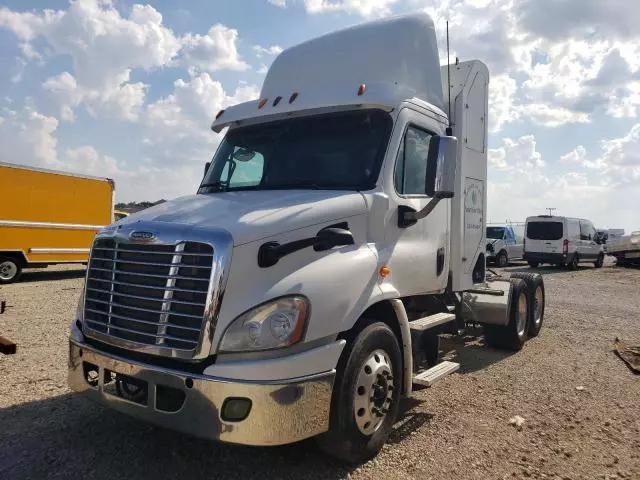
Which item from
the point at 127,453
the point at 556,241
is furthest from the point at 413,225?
the point at 556,241

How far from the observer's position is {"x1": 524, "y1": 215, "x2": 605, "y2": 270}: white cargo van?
2338cm

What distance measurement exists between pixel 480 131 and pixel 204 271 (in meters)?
4.77

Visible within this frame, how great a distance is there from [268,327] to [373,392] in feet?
3.66

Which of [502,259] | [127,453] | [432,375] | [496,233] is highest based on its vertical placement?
[496,233]

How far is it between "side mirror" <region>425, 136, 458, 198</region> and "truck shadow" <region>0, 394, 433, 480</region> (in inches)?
82.7

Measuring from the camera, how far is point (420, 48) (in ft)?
17.2

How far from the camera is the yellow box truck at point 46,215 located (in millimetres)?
13781

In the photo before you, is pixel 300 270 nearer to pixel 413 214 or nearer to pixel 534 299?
pixel 413 214

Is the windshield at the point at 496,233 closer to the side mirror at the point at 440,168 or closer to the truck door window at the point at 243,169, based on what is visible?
the side mirror at the point at 440,168

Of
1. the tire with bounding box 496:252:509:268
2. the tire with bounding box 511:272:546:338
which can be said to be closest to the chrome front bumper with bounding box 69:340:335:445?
the tire with bounding box 511:272:546:338

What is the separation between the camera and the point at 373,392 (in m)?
3.73

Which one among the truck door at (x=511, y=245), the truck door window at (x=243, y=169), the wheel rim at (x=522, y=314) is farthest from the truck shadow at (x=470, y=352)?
the truck door at (x=511, y=245)

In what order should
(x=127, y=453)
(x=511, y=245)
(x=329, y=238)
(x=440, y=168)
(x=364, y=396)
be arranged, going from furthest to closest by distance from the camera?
(x=511, y=245)
(x=440, y=168)
(x=127, y=453)
(x=364, y=396)
(x=329, y=238)

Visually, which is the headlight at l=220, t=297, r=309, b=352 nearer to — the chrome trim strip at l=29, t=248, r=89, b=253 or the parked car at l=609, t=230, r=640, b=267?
the chrome trim strip at l=29, t=248, r=89, b=253
